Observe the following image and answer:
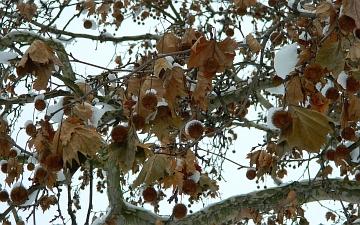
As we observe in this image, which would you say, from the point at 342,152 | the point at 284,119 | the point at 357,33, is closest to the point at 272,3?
the point at 342,152


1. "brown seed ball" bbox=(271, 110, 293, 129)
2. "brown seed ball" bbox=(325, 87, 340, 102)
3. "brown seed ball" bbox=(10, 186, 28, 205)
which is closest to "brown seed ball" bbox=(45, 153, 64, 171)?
"brown seed ball" bbox=(10, 186, 28, 205)

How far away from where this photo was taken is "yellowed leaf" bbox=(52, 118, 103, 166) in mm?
1783

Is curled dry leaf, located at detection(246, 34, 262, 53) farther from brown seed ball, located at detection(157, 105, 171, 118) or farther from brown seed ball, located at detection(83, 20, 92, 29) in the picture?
brown seed ball, located at detection(83, 20, 92, 29)

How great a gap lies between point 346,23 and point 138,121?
3.15 feet

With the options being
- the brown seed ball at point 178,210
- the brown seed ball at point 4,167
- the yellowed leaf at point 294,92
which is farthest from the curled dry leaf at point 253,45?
the brown seed ball at point 4,167

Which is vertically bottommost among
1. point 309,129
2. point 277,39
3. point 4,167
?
point 309,129

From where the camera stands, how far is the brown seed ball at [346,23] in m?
1.70

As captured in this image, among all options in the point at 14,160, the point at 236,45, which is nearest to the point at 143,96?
the point at 236,45

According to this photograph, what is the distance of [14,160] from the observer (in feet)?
10.4

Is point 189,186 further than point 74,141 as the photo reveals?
Yes

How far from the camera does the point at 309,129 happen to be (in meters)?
1.69

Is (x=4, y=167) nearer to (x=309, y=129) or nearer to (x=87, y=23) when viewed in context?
(x=309, y=129)

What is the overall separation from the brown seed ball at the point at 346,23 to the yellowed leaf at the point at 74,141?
1.08 meters

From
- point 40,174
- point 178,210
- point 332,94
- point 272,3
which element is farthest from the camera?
point 272,3
